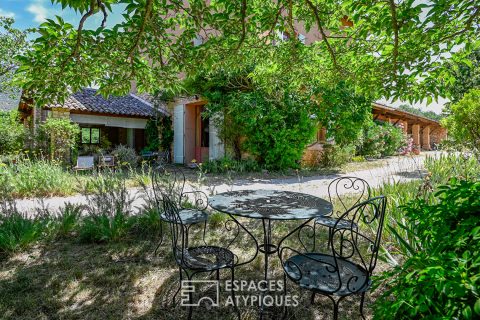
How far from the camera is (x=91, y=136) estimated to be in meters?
17.8

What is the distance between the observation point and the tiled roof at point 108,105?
1229 cm

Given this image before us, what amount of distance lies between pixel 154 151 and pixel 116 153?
2728mm

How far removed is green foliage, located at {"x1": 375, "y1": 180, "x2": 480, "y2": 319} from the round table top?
97 centimetres

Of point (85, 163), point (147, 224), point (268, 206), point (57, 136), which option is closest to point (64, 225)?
point (147, 224)

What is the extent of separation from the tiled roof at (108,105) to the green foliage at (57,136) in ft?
3.46

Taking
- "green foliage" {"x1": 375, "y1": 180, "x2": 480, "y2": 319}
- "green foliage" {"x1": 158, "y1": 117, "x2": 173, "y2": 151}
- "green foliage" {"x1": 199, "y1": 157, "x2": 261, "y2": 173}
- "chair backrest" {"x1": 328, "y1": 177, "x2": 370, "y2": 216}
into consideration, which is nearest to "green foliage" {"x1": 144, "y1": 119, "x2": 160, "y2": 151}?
"green foliage" {"x1": 158, "y1": 117, "x2": 173, "y2": 151}

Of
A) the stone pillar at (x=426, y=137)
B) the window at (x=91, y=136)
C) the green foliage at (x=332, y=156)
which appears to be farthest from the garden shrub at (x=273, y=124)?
the stone pillar at (x=426, y=137)

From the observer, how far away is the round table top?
237 centimetres

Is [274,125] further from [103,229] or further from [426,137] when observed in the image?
[426,137]

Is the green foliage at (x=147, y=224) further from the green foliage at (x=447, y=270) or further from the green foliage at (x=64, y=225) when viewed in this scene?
the green foliage at (x=447, y=270)

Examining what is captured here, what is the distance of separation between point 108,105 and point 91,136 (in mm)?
4955

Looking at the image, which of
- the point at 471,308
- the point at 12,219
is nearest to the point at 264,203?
the point at 471,308

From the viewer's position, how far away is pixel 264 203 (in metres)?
2.83

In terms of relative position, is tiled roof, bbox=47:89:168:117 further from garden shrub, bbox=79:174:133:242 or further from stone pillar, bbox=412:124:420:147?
stone pillar, bbox=412:124:420:147
